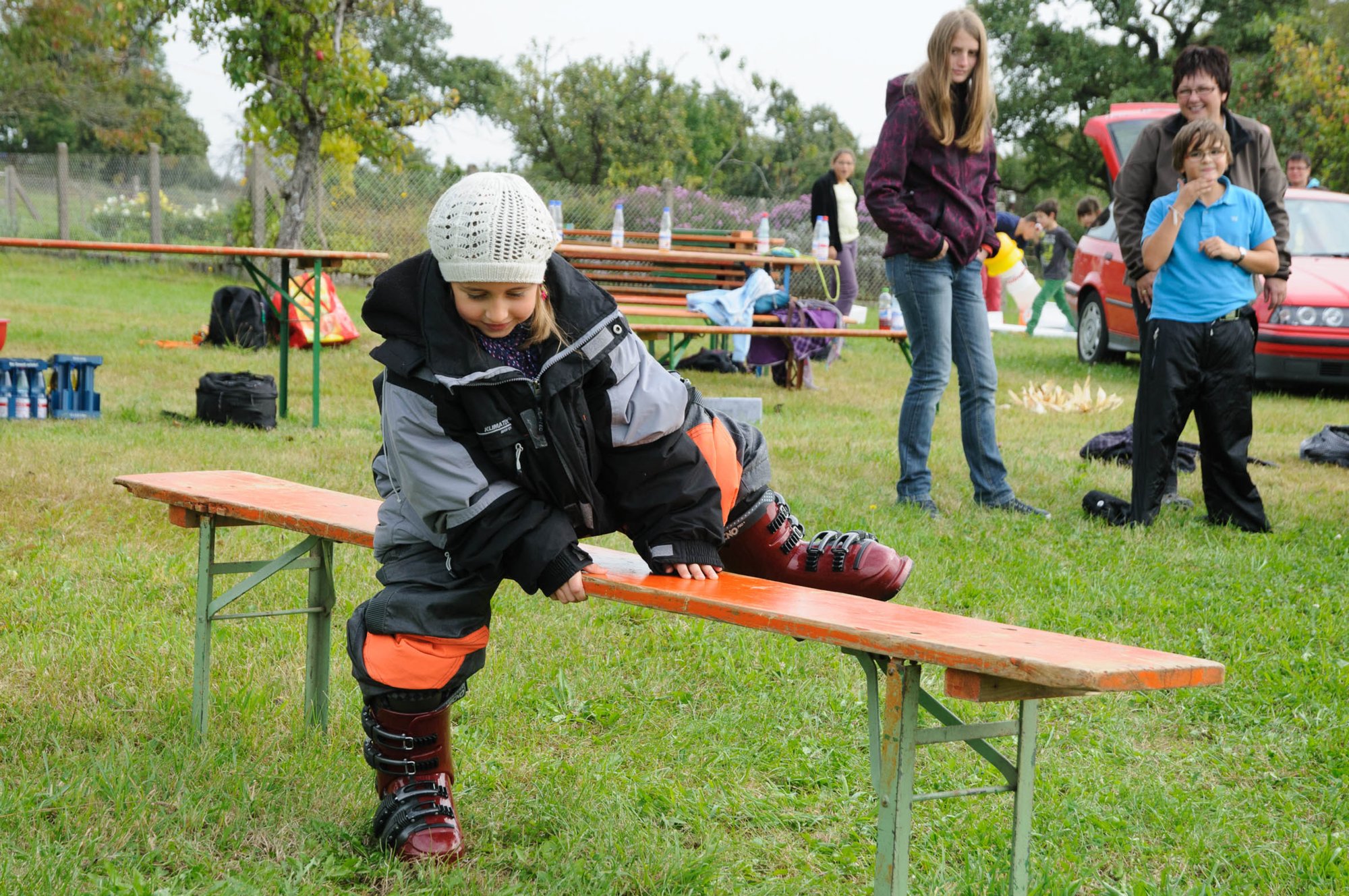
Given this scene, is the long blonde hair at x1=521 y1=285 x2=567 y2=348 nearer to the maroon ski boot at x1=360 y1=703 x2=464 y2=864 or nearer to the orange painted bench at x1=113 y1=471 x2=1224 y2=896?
the orange painted bench at x1=113 y1=471 x2=1224 y2=896

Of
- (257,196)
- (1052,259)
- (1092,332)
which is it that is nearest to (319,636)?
(1092,332)

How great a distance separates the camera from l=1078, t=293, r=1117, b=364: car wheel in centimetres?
1233

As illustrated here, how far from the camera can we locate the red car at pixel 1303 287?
9875 mm

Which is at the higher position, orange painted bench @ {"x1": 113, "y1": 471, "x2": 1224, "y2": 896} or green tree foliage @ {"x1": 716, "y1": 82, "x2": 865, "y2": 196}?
green tree foliage @ {"x1": 716, "y1": 82, "x2": 865, "y2": 196}

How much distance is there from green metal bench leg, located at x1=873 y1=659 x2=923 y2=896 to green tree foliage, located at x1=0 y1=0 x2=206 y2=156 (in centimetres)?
1327

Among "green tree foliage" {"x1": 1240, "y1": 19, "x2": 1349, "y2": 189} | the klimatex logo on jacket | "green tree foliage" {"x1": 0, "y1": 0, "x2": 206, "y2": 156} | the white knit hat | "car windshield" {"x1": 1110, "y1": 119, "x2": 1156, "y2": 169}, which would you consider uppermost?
"green tree foliage" {"x1": 0, "y1": 0, "x2": 206, "y2": 156}

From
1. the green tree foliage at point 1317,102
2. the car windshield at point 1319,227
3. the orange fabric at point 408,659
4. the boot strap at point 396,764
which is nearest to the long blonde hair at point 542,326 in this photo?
the orange fabric at point 408,659

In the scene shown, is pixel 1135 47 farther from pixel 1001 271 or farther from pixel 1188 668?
pixel 1188 668

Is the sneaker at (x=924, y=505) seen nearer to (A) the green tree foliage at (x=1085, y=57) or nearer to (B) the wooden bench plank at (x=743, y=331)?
(B) the wooden bench plank at (x=743, y=331)

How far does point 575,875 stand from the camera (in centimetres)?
254

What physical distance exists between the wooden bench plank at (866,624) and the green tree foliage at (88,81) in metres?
12.1

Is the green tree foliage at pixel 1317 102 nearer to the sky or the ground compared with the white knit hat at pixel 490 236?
nearer to the sky

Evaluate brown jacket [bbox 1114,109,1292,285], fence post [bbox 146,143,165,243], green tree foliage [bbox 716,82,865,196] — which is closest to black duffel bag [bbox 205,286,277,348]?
brown jacket [bbox 1114,109,1292,285]

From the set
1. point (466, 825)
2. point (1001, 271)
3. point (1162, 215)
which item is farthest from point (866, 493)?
point (1001, 271)
